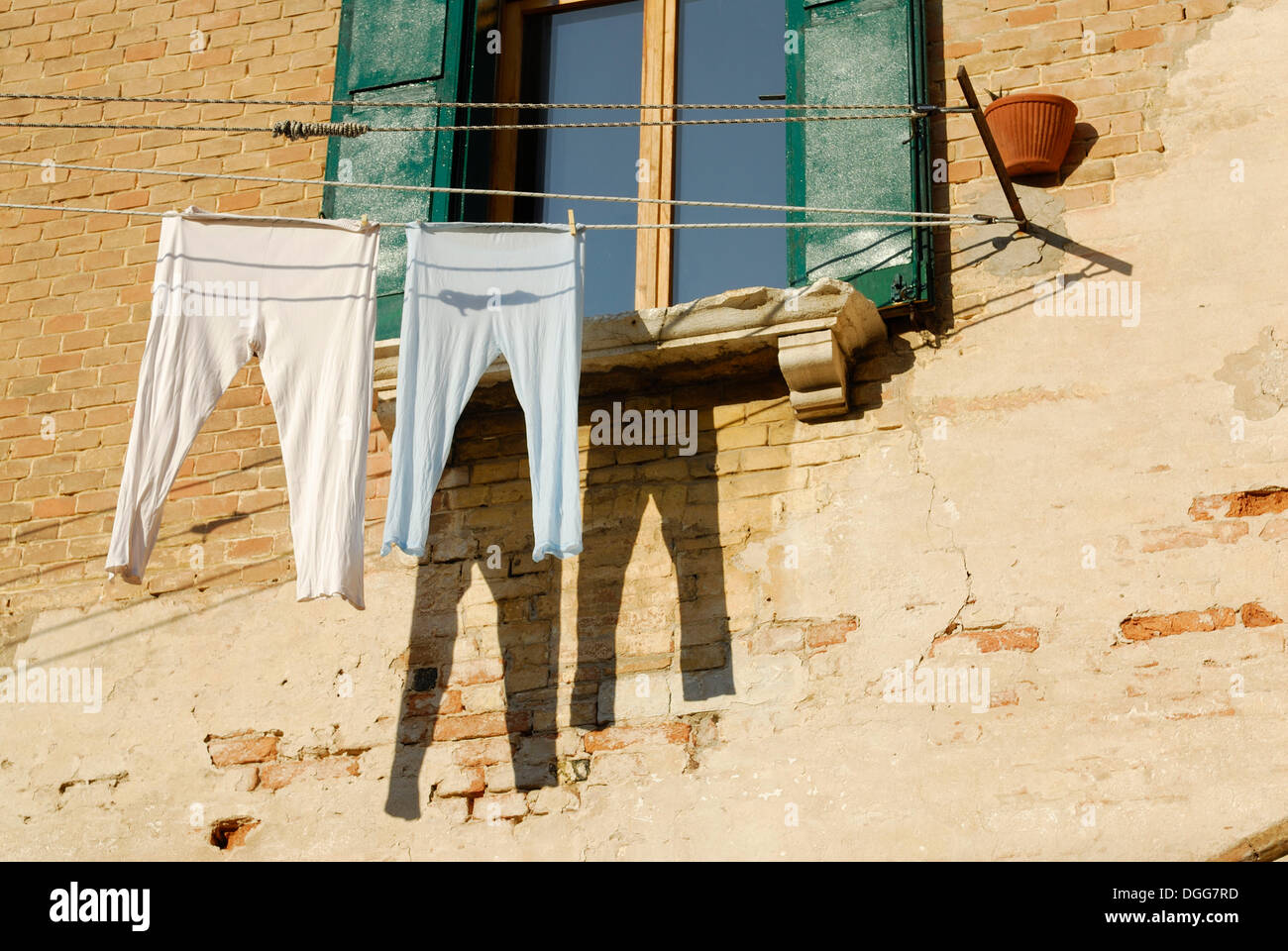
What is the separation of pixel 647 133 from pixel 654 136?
4 centimetres

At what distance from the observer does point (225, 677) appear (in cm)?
545

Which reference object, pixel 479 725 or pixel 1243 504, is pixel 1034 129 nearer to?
pixel 1243 504

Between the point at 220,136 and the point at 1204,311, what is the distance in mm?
3626

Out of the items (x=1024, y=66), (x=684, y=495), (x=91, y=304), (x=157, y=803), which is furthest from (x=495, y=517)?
(x=1024, y=66)

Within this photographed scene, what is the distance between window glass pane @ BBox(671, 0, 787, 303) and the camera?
570 cm

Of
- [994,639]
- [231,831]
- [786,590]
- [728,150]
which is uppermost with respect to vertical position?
[728,150]

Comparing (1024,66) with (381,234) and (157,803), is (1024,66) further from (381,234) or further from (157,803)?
(157,803)

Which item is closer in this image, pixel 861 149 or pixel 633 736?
pixel 633 736

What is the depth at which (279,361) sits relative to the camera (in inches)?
199

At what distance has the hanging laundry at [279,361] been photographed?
4.79 meters

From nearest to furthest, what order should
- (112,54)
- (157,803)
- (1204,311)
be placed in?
(1204,311) → (157,803) → (112,54)

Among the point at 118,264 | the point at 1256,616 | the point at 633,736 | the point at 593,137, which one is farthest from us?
the point at 118,264

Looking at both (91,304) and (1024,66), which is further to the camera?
(91,304)

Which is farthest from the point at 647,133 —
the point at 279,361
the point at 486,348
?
the point at 279,361
